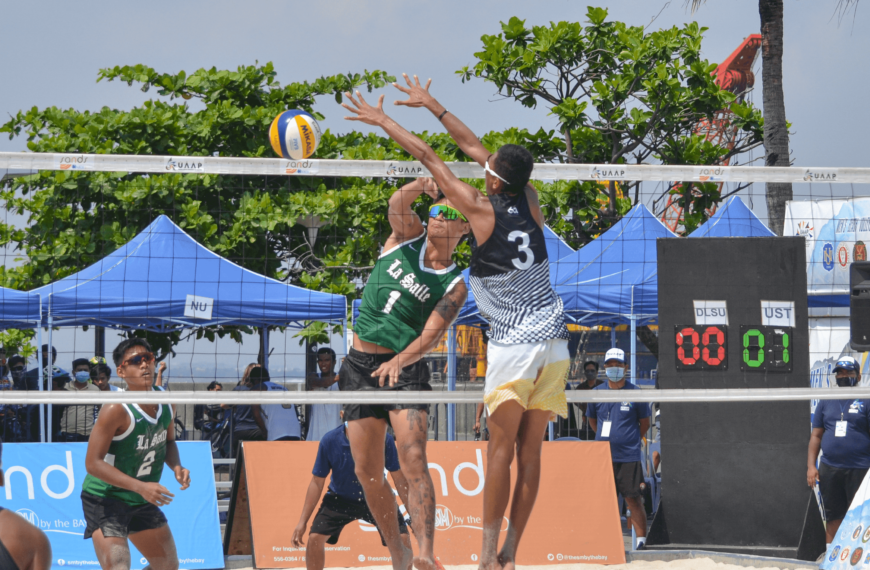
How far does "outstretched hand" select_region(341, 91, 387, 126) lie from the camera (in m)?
4.32

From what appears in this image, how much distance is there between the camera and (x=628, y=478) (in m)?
7.79

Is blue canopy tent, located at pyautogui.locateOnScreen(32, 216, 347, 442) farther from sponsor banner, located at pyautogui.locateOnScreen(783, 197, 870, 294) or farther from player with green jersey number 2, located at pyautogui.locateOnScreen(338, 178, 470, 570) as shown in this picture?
sponsor banner, located at pyautogui.locateOnScreen(783, 197, 870, 294)

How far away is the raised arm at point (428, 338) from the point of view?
465cm

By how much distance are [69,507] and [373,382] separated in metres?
3.47

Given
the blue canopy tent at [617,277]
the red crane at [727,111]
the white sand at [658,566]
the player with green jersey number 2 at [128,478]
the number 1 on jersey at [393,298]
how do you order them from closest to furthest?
the player with green jersey number 2 at [128,478], the number 1 on jersey at [393,298], the white sand at [658,566], the blue canopy tent at [617,277], the red crane at [727,111]

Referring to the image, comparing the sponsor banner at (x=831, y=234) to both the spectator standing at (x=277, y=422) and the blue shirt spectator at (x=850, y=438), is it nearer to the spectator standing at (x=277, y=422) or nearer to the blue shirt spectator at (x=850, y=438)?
the blue shirt spectator at (x=850, y=438)

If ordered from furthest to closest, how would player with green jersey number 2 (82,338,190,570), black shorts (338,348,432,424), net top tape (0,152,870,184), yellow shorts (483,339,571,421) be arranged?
net top tape (0,152,870,184) → black shorts (338,348,432,424) → player with green jersey number 2 (82,338,190,570) → yellow shorts (483,339,571,421)

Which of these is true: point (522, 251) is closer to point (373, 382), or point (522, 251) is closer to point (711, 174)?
point (373, 382)

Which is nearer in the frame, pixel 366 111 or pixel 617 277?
pixel 366 111

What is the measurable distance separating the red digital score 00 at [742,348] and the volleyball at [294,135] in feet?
11.6

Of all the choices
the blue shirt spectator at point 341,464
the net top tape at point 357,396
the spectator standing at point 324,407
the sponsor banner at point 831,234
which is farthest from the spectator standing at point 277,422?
the sponsor banner at point 831,234

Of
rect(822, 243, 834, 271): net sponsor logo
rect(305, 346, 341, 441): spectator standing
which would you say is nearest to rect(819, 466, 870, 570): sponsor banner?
rect(305, 346, 341, 441): spectator standing

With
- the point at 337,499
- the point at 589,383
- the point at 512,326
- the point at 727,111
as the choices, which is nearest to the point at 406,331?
the point at 512,326

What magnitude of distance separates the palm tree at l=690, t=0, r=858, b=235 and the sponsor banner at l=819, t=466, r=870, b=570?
21.3 ft
